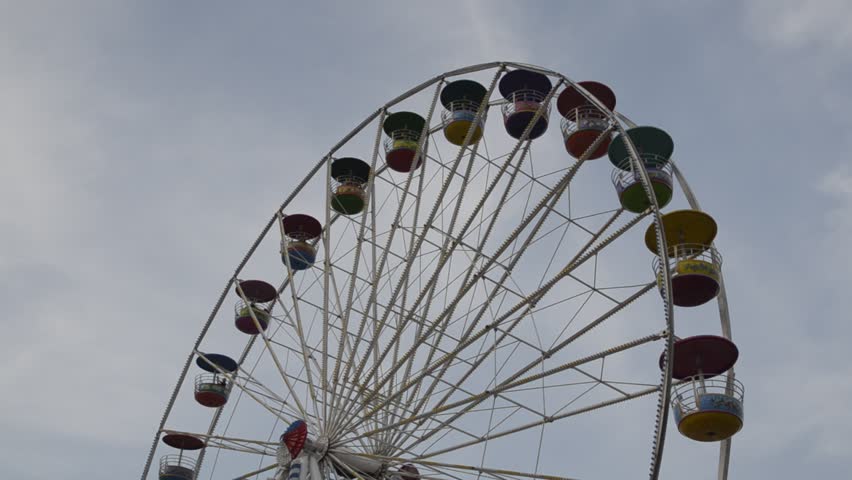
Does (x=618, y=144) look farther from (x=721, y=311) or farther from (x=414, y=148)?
(x=414, y=148)

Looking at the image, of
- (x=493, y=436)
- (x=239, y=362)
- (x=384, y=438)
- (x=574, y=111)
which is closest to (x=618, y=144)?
(x=574, y=111)

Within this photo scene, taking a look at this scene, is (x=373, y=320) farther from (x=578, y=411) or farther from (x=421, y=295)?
(x=578, y=411)

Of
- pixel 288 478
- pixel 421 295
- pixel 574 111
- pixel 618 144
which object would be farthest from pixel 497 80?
pixel 288 478

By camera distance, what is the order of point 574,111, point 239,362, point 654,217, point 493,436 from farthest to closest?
point 239,362, point 574,111, point 493,436, point 654,217

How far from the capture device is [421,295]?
607 inches

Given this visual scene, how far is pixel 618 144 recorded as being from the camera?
15.5 m

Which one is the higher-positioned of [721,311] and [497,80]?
[497,80]

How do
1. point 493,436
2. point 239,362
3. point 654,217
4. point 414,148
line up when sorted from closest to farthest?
1. point 654,217
2. point 493,436
3. point 414,148
4. point 239,362

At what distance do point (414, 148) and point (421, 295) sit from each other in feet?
16.0

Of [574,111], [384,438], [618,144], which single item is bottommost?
[384,438]

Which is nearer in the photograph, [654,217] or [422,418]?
[654,217]

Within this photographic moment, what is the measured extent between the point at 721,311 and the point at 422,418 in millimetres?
5264

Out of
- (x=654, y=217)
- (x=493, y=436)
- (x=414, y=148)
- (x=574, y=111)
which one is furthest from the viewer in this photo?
(x=414, y=148)

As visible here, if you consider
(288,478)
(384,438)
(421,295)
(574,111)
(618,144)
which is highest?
(574,111)
